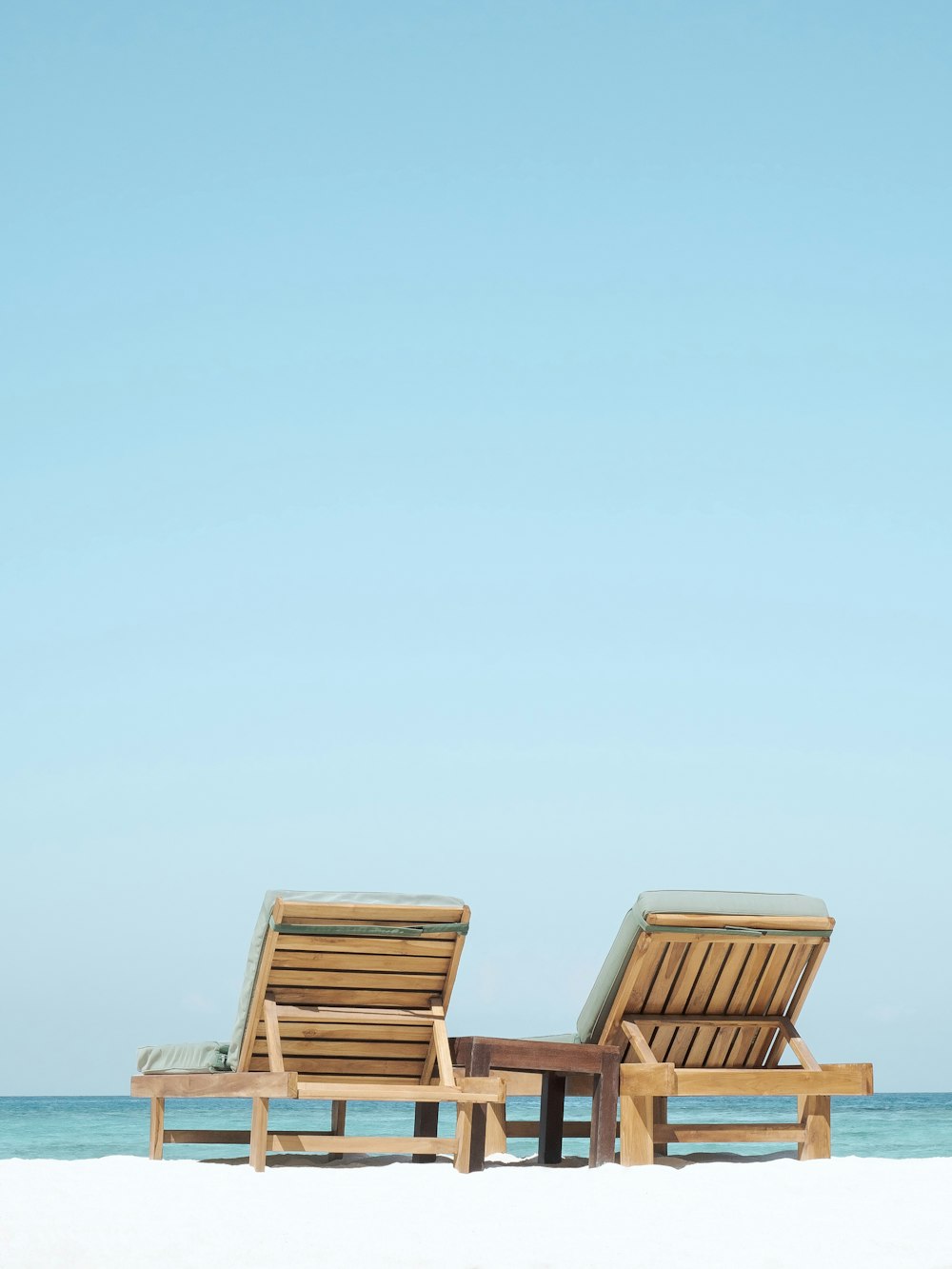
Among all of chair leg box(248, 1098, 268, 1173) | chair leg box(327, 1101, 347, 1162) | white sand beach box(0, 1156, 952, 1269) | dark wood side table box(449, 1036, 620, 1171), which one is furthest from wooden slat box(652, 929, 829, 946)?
chair leg box(327, 1101, 347, 1162)

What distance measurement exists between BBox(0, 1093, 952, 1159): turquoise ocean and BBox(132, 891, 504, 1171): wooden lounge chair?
24.0 ft

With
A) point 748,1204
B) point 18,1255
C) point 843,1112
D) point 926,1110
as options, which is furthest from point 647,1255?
point 926,1110

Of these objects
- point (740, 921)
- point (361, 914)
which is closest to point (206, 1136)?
point (361, 914)

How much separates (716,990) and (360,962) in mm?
1544

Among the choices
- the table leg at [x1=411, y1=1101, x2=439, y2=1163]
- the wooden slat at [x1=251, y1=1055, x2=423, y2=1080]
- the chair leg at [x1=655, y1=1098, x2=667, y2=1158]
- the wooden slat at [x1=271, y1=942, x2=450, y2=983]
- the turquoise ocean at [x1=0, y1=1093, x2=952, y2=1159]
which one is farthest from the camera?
the turquoise ocean at [x1=0, y1=1093, x2=952, y2=1159]

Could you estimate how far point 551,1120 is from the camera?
23.4ft

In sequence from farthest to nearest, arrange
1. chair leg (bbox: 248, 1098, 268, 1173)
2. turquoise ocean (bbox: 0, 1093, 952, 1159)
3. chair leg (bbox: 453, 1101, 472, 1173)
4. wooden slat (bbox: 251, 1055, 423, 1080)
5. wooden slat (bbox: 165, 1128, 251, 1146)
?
turquoise ocean (bbox: 0, 1093, 952, 1159) → wooden slat (bbox: 165, 1128, 251, 1146) → wooden slat (bbox: 251, 1055, 423, 1080) → chair leg (bbox: 453, 1101, 472, 1173) → chair leg (bbox: 248, 1098, 268, 1173)

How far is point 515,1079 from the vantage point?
7504 mm

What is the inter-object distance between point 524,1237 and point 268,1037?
6.23 ft

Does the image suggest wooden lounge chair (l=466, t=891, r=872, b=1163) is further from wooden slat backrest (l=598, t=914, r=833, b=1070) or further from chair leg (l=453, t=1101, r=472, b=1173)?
chair leg (l=453, t=1101, r=472, b=1173)

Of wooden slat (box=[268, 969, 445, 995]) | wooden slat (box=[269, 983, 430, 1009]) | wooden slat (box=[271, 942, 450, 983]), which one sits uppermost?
wooden slat (box=[271, 942, 450, 983])

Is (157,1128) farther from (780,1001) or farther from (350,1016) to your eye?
(780,1001)

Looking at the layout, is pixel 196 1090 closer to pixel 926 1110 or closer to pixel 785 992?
pixel 785 992

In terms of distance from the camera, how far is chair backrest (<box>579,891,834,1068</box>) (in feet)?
21.4
